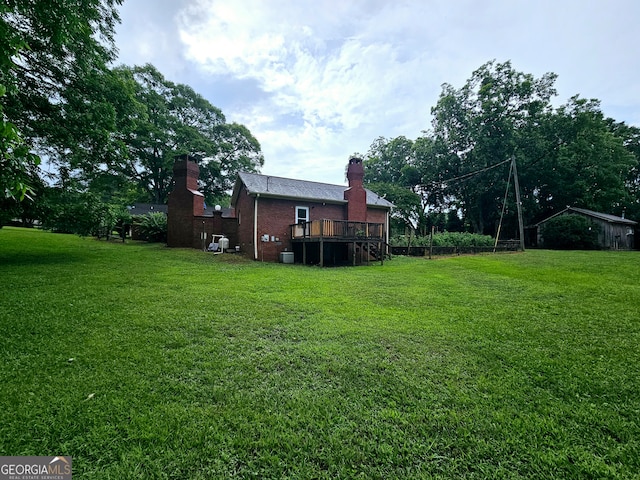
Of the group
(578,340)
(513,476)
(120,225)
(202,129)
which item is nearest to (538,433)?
(513,476)

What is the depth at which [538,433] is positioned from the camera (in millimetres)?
2480

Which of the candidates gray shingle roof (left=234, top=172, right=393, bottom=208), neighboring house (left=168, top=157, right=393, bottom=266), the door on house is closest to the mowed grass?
neighboring house (left=168, top=157, right=393, bottom=266)

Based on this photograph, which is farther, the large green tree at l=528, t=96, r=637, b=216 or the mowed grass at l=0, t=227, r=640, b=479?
the large green tree at l=528, t=96, r=637, b=216

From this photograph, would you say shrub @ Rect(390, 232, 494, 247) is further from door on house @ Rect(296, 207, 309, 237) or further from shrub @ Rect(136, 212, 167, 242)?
shrub @ Rect(136, 212, 167, 242)

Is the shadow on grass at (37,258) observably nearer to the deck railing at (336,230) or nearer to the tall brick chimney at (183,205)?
the tall brick chimney at (183,205)

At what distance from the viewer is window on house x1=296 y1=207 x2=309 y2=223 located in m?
16.0

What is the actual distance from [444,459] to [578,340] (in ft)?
12.3

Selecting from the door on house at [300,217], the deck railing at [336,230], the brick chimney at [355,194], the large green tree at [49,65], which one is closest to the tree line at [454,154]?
the large green tree at [49,65]

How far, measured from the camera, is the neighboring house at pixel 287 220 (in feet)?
48.2

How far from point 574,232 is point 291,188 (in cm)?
2370

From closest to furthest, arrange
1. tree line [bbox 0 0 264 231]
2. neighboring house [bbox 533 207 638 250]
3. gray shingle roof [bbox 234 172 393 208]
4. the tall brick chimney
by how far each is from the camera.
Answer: tree line [bbox 0 0 264 231] < gray shingle roof [bbox 234 172 393 208] < the tall brick chimney < neighboring house [bbox 533 207 638 250]

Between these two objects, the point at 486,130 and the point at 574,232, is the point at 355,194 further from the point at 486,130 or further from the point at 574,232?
the point at 486,130

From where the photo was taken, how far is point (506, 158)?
28.3 meters

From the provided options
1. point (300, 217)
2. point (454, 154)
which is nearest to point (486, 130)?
point (454, 154)
